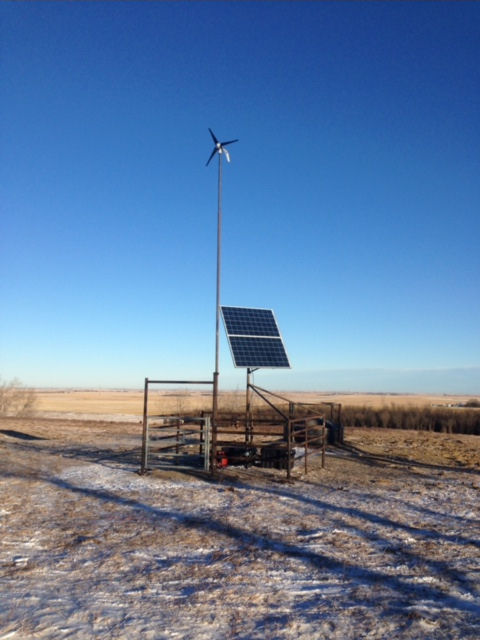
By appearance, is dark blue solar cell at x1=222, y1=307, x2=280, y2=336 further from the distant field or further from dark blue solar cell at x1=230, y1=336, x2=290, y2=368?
the distant field

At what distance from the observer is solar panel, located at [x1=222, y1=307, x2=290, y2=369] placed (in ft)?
51.6

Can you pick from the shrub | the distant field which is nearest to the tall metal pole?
the distant field

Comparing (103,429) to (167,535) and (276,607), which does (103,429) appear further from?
(276,607)

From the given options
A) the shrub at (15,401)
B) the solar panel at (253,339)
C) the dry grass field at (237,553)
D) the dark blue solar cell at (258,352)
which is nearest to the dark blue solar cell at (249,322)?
the solar panel at (253,339)

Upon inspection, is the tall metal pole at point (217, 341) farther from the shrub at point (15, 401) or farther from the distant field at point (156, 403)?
the shrub at point (15, 401)

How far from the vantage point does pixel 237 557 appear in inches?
305

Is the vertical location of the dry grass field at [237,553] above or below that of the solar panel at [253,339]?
below

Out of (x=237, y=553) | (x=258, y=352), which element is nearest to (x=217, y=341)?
(x=258, y=352)

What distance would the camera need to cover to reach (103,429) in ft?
92.6

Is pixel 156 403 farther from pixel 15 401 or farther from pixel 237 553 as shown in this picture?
pixel 237 553

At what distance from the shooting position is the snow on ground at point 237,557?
5.59 m

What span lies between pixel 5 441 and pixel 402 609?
19402mm

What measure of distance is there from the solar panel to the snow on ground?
10.8 ft

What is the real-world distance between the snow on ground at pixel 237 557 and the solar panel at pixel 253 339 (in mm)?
3296
